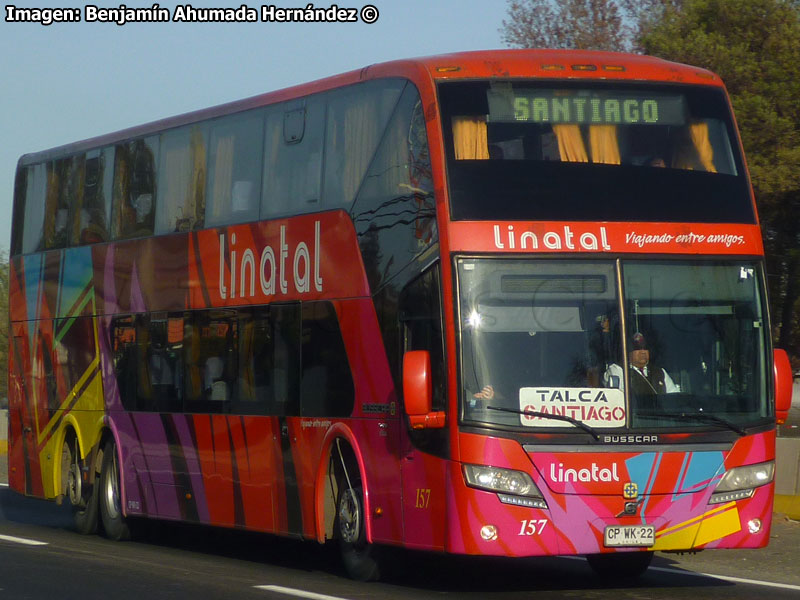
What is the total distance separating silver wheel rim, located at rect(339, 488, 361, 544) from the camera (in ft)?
41.1

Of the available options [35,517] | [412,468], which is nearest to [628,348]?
[412,468]

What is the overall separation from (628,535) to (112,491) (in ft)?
26.0

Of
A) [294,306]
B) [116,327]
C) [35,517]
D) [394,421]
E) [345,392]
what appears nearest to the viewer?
[394,421]

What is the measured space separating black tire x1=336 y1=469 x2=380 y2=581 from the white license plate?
2.11 metres

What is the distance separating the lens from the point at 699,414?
11.3 metres

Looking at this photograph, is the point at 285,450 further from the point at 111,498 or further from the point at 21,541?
the point at 111,498

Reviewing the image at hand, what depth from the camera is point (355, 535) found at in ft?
41.3

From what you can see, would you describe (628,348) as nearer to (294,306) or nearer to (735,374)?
(735,374)

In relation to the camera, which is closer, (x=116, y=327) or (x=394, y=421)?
(x=394, y=421)

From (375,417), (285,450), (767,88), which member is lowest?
(285,450)

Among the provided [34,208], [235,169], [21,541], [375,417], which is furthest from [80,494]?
[375,417]

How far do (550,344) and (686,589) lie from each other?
7.82 ft

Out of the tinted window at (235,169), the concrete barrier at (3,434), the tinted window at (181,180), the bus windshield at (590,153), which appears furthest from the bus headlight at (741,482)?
the concrete barrier at (3,434)

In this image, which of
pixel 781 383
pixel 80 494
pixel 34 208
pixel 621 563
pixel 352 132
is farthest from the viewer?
pixel 34 208
